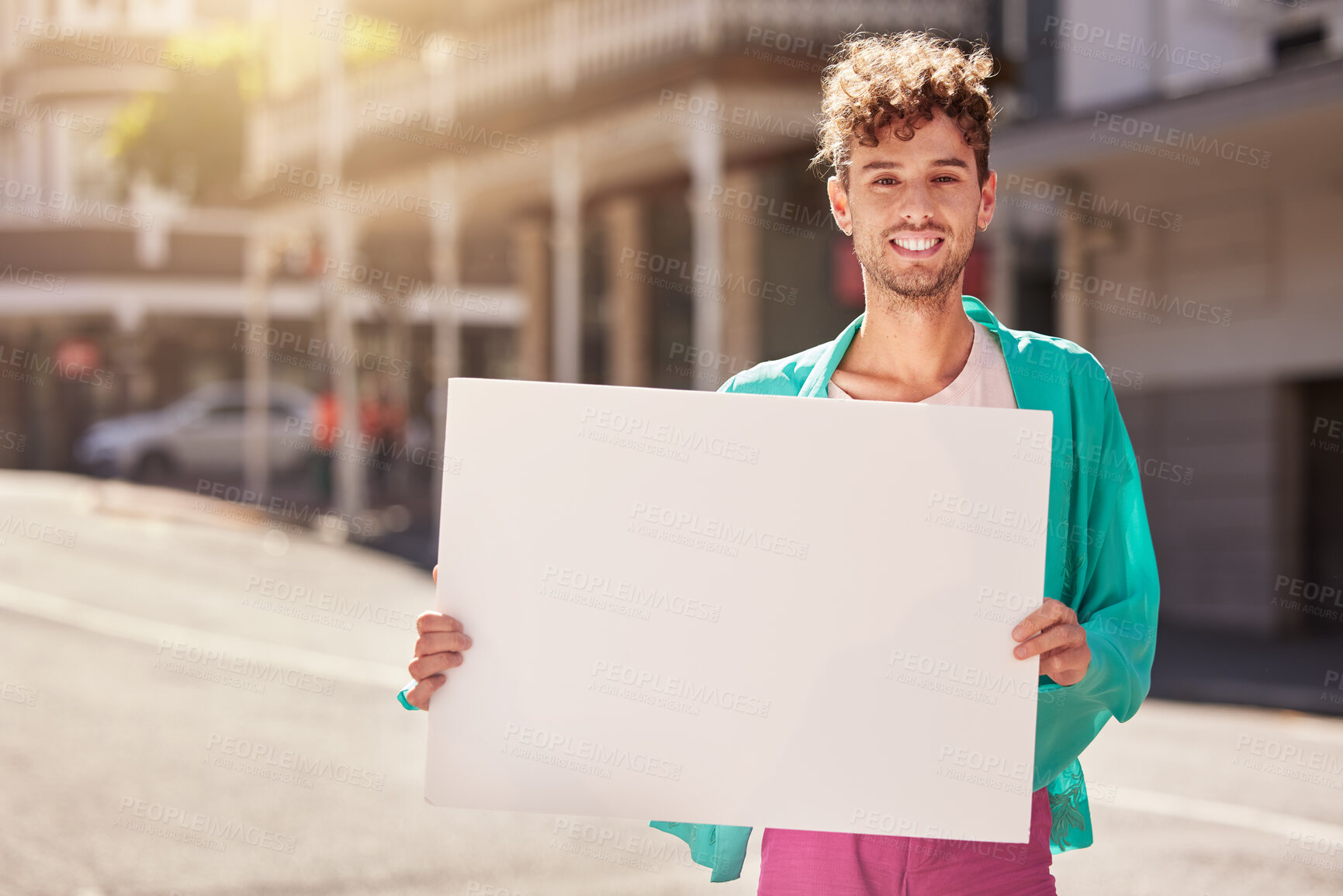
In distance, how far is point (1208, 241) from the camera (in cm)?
1227

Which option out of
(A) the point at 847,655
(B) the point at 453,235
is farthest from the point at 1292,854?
(B) the point at 453,235

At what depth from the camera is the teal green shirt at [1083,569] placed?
2.29 m

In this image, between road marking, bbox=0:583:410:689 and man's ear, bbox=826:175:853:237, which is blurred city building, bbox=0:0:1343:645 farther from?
man's ear, bbox=826:175:853:237

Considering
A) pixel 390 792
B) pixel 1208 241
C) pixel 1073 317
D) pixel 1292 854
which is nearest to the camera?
pixel 1292 854

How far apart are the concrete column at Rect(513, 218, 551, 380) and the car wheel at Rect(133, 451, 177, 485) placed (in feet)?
39.4

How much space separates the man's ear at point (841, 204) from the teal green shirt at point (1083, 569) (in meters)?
0.33

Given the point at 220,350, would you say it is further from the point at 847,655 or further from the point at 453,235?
the point at 847,655

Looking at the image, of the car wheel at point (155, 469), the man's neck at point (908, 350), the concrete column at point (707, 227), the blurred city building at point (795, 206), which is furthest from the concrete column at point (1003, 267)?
the car wheel at point (155, 469)

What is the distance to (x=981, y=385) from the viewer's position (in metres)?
2.52

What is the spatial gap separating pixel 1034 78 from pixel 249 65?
34891mm

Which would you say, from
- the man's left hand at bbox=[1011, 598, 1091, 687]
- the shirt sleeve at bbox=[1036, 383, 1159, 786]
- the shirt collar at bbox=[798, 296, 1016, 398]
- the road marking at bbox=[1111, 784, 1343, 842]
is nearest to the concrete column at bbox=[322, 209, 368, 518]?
the road marking at bbox=[1111, 784, 1343, 842]

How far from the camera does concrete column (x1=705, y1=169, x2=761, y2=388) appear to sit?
15.0 meters

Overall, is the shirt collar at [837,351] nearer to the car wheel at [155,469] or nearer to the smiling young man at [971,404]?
the smiling young man at [971,404]

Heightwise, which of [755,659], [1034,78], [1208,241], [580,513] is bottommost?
[755,659]
